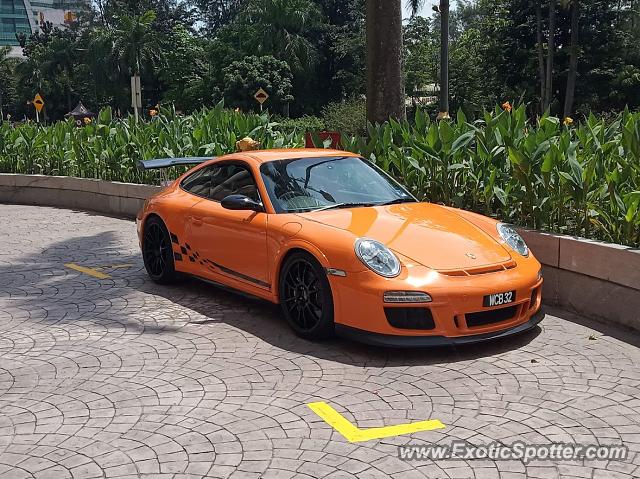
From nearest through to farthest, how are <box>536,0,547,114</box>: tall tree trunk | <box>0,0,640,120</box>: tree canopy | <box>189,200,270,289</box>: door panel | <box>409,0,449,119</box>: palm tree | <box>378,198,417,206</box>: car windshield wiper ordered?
<box>189,200,270,289</box>: door panel, <box>378,198,417,206</box>: car windshield wiper, <box>409,0,449,119</box>: palm tree, <box>536,0,547,114</box>: tall tree trunk, <box>0,0,640,120</box>: tree canopy

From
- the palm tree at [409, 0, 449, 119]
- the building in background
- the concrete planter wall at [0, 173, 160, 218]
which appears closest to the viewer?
the concrete planter wall at [0, 173, 160, 218]

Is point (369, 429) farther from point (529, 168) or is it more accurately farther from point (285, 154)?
point (529, 168)

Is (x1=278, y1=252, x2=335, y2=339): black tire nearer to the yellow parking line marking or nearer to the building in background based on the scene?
the yellow parking line marking

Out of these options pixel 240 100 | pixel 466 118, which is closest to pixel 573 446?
pixel 466 118

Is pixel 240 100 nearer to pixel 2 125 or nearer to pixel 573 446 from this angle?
pixel 2 125

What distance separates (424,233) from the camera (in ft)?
19.1

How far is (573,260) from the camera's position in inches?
260

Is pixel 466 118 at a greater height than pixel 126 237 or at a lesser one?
Result: greater

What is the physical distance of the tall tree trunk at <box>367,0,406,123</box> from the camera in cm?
1088

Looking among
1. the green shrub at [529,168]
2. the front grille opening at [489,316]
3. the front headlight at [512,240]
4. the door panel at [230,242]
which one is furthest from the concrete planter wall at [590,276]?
the door panel at [230,242]

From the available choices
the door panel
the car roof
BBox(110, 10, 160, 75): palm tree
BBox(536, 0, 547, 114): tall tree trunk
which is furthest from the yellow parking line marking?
BBox(110, 10, 160, 75): palm tree

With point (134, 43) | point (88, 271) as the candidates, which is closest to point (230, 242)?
point (88, 271)

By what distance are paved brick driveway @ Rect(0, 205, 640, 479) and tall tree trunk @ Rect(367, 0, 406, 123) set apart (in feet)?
16.5

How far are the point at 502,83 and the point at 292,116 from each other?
66.1 feet
